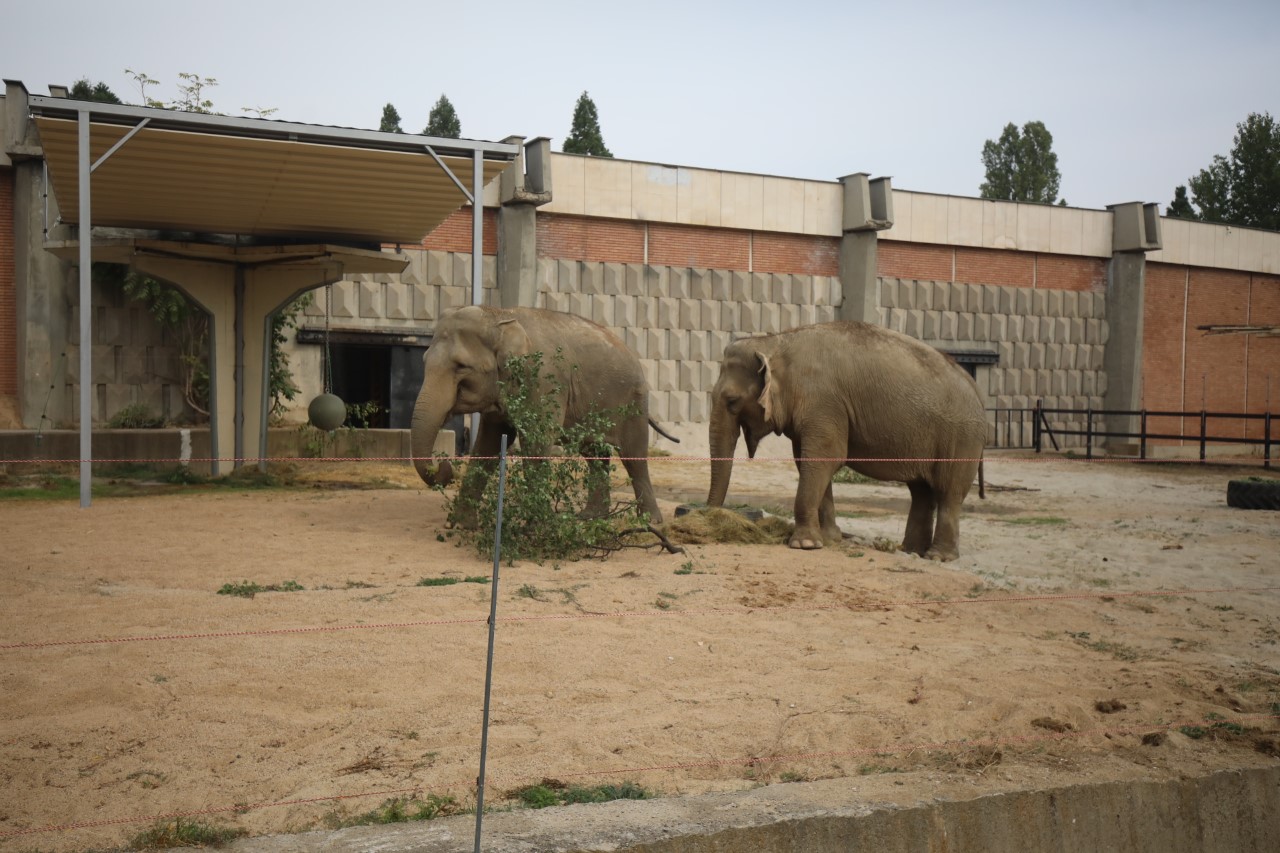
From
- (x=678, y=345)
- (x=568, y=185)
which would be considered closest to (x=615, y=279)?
(x=678, y=345)

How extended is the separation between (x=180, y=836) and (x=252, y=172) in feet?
34.9

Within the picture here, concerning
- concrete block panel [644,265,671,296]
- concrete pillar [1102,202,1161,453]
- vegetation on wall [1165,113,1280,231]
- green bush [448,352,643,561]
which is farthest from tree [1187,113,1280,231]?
green bush [448,352,643,561]

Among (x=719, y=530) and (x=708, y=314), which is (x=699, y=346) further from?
(x=719, y=530)

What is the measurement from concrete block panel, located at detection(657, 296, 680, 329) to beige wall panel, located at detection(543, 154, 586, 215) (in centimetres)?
247

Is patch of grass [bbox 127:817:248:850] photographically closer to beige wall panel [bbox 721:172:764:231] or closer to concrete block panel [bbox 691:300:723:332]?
concrete block panel [bbox 691:300:723:332]

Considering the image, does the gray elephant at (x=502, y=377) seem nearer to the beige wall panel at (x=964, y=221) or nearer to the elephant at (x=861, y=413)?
the elephant at (x=861, y=413)

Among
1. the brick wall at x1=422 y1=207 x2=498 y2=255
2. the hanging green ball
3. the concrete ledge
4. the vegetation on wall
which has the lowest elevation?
the concrete ledge

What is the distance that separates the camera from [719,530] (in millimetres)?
11109

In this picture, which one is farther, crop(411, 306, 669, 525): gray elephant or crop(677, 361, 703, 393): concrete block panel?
crop(677, 361, 703, 393): concrete block panel

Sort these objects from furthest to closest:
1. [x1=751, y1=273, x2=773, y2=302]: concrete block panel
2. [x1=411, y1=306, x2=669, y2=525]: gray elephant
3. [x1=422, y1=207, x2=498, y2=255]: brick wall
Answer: [x1=751, y1=273, x2=773, y2=302]: concrete block panel, [x1=422, y1=207, x2=498, y2=255]: brick wall, [x1=411, y1=306, x2=669, y2=525]: gray elephant

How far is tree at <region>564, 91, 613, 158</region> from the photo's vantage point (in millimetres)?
45125

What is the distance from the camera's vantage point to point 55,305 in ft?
60.3

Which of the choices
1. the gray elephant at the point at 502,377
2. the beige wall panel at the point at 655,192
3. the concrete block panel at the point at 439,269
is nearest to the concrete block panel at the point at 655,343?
the beige wall panel at the point at 655,192

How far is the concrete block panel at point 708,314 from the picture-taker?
24.0 meters
